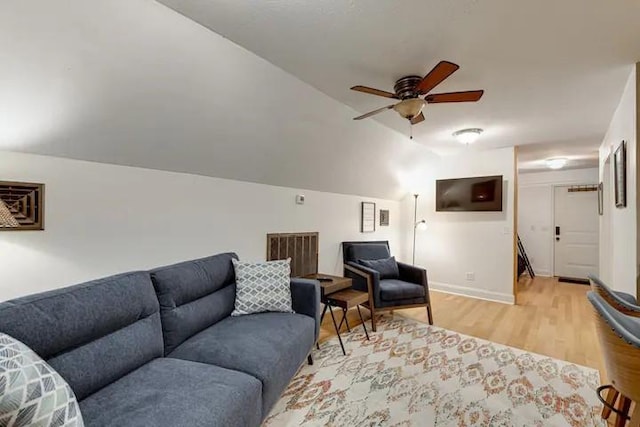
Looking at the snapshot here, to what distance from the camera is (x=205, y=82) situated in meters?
2.06

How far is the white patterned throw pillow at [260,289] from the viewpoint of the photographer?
2.34 metres

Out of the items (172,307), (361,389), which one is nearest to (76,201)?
(172,307)

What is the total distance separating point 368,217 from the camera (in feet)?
15.8

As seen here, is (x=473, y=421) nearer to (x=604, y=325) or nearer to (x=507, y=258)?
(x=604, y=325)

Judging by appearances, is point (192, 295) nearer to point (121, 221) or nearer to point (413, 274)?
point (121, 221)

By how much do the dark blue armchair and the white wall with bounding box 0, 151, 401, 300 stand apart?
1.08m

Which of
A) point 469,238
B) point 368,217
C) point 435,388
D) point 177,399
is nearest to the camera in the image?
point 177,399

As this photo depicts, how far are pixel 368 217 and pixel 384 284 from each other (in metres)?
1.42

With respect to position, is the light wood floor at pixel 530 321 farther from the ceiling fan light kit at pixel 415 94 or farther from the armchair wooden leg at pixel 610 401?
the ceiling fan light kit at pixel 415 94

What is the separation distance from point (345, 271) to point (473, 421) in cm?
233

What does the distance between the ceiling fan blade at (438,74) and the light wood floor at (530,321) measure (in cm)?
244

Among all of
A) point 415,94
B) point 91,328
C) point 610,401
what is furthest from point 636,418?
point 91,328

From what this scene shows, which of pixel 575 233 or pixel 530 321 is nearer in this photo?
pixel 530 321

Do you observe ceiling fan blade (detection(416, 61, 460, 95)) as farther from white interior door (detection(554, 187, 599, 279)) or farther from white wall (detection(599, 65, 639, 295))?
white interior door (detection(554, 187, 599, 279))
